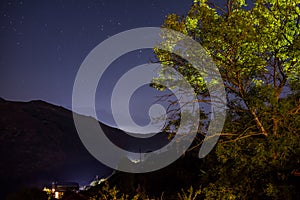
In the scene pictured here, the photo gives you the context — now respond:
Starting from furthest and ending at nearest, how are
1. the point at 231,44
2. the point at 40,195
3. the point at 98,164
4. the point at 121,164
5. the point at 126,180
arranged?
the point at 98,164, the point at 121,164, the point at 40,195, the point at 126,180, the point at 231,44

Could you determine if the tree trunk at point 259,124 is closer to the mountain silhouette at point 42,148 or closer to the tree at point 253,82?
the tree at point 253,82

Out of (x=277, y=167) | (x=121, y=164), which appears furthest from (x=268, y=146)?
(x=121, y=164)

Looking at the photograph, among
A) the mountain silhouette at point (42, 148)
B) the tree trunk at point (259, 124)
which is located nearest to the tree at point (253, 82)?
the tree trunk at point (259, 124)

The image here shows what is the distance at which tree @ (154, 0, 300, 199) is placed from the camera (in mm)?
10477

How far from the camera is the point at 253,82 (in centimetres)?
1134

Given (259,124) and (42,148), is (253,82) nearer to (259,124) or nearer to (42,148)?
(259,124)

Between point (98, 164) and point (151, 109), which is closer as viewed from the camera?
point (151, 109)

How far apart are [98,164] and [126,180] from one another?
116 m

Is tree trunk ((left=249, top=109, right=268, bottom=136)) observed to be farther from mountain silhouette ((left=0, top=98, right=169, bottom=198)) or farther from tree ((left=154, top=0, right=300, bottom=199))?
mountain silhouette ((left=0, top=98, right=169, bottom=198))

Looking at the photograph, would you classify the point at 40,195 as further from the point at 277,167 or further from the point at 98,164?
the point at 98,164

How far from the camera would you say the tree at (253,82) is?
34.4ft

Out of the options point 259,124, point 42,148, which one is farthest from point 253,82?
point 42,148

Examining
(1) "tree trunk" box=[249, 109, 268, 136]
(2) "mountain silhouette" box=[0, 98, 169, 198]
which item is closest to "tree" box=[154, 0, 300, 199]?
(1) "tree trunk" box=[249, 109, 268, 136]

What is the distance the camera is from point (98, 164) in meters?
137
